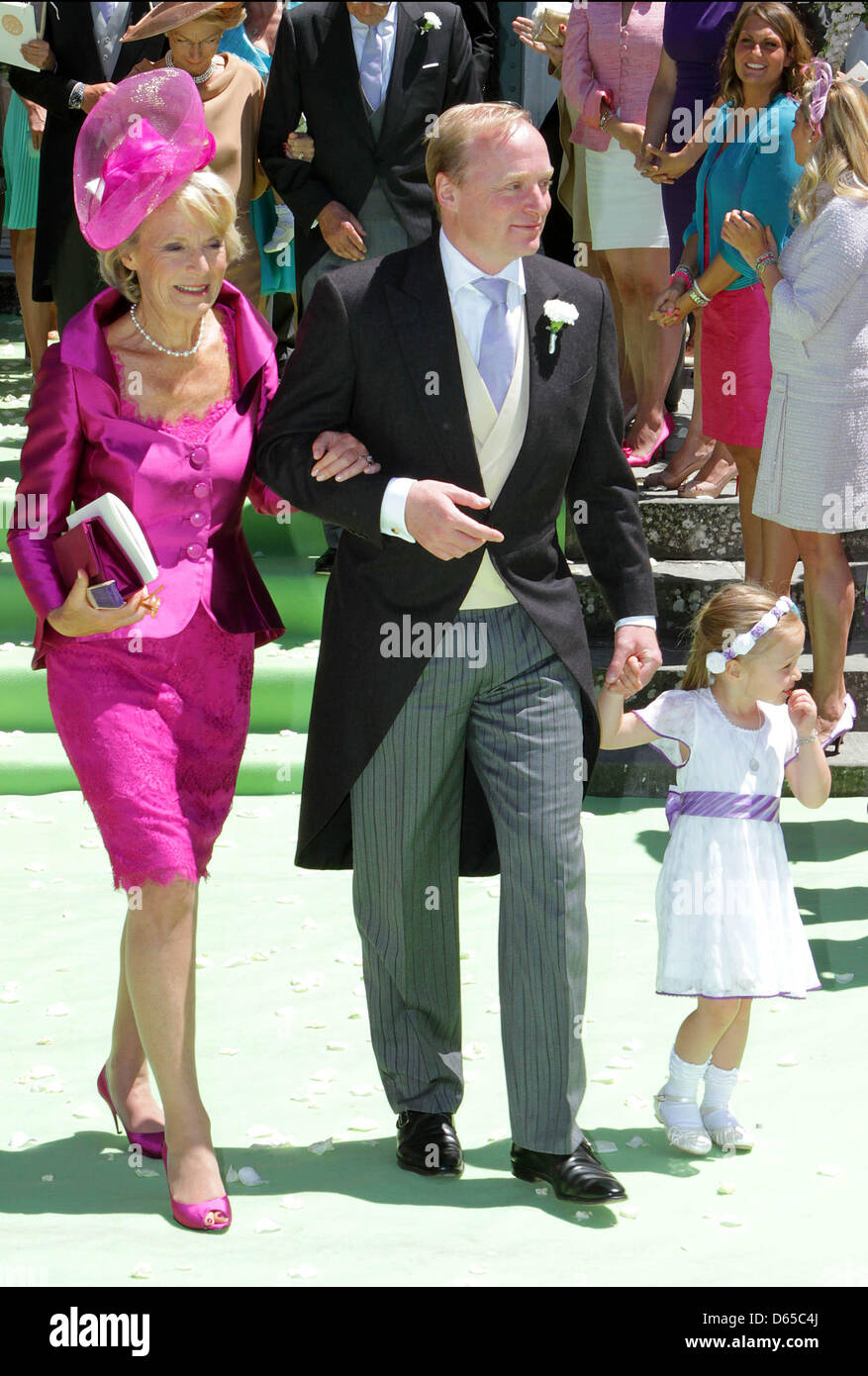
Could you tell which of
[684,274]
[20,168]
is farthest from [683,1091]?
[20,168]

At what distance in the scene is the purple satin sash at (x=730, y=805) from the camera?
396 cm

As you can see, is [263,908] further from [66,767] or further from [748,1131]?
[748,1131]

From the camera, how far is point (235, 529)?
12.6ft

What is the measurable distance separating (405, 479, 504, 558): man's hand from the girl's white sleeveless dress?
724 millimetres

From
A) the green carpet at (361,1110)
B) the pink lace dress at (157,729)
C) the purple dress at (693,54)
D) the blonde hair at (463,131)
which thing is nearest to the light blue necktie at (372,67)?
the purple dress at (693,54)

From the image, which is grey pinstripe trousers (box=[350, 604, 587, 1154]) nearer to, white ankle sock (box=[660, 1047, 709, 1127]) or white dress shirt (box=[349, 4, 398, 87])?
white ankle sock (box=[660, 1047, 709, 1127])

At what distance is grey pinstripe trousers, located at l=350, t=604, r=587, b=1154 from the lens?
364 centimetres

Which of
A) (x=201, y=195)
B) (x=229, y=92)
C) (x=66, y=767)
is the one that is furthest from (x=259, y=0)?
(x=201, y=195)

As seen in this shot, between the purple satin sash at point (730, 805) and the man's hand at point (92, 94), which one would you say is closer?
the purple satin sash at point (730, 805)

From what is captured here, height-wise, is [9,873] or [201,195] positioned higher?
[201,195]

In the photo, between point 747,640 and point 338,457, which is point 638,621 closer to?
point 747,640

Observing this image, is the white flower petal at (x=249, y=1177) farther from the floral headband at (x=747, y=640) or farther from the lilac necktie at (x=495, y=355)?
the lilac necktie at (x=495, y=355)

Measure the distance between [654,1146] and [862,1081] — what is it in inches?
22.9

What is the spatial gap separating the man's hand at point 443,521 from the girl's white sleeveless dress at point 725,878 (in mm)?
724
